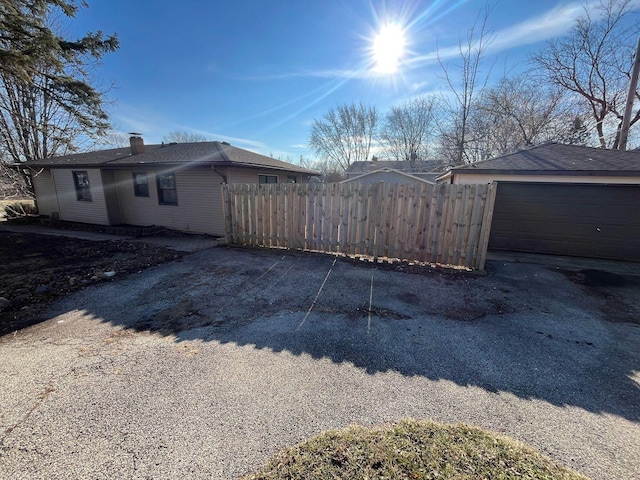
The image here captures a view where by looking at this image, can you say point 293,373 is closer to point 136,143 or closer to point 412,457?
point 412,457

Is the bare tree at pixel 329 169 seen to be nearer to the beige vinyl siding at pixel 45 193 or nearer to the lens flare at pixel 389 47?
the lens flare at pixel 389 47

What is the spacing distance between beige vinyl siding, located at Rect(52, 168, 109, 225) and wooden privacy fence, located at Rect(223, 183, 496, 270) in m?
7.40

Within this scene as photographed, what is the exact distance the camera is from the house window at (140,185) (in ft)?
35.0

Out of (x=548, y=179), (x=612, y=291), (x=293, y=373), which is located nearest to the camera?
(x=293, y=373)

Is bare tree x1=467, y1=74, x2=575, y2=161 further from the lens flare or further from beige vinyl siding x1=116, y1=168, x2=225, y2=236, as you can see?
beige vinyl siding x1=116, y1=168, x2=225, y2=236

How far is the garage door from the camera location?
675 centimetres

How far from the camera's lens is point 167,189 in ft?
34.2

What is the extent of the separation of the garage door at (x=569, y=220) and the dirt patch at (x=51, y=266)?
941 centimetres

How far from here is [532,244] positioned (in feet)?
24.6

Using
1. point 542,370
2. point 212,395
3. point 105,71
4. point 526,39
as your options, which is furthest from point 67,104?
point 526,39

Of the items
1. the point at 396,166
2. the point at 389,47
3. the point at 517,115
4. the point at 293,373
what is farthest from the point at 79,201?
the point at 396,166

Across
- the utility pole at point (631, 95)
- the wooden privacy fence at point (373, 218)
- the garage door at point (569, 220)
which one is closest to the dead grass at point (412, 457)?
the wooden privacy fence at point (373, 218)

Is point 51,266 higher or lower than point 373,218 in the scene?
lower

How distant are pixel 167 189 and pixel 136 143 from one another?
10.8 ft
